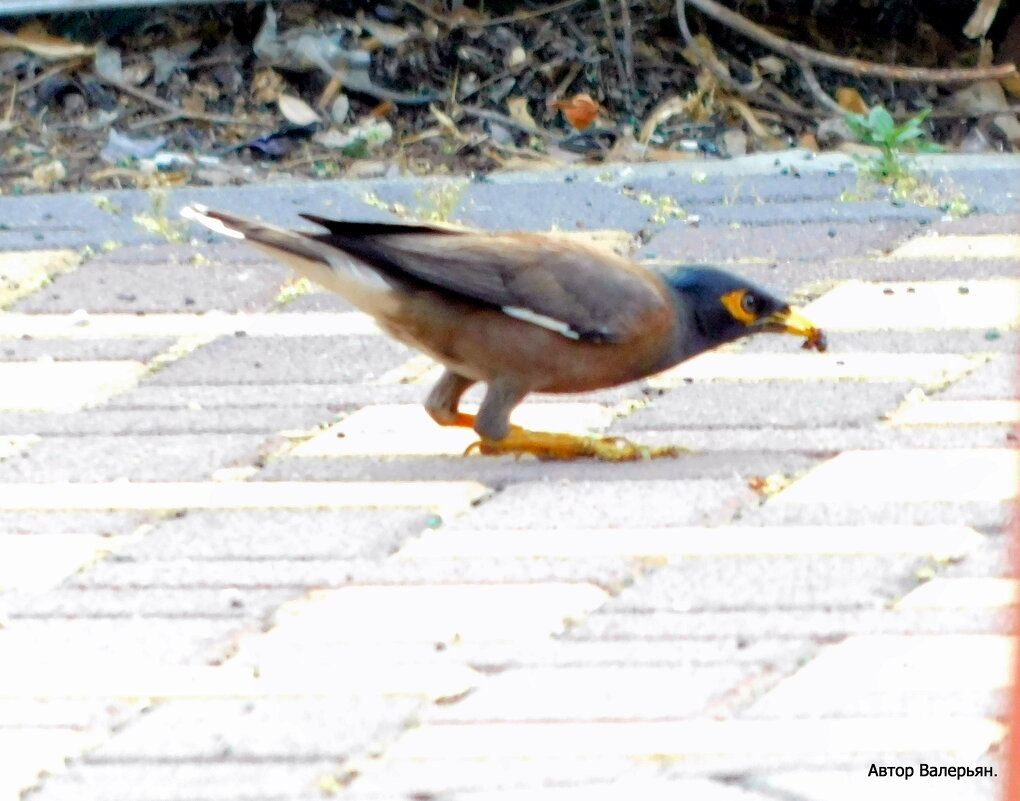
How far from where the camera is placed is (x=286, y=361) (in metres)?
5.57

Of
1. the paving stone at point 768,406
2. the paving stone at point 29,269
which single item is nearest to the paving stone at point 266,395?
the paving stone at point 768,406

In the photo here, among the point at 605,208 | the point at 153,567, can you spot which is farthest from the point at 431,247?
the point at 605,208

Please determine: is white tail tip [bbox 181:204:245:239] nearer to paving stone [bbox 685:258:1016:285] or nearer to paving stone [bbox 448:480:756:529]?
paving stone [bbox 448:480:756:529]

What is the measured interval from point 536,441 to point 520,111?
3.92 metres

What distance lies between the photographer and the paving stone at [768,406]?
491cm

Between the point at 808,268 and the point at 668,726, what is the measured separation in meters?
3.44

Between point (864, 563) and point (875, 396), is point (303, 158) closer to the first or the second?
point (875, 396)

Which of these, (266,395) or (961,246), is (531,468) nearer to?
(266,395)

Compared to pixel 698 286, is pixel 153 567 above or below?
below

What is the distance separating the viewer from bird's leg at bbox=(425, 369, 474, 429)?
483cm

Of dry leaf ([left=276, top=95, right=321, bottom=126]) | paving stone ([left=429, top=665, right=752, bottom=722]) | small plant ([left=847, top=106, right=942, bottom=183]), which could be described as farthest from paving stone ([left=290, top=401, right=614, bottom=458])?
dry leaf ([left=276, top=95, right=321, bottom=126])

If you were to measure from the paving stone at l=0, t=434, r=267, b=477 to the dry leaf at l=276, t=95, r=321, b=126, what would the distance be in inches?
144

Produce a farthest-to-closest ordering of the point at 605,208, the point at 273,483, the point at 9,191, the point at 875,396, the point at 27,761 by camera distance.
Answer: the point at 9,191 → the point at 605,208 → the point at 875,396 → the point at 273,483 → the point at 27,761

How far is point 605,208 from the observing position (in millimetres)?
6965
